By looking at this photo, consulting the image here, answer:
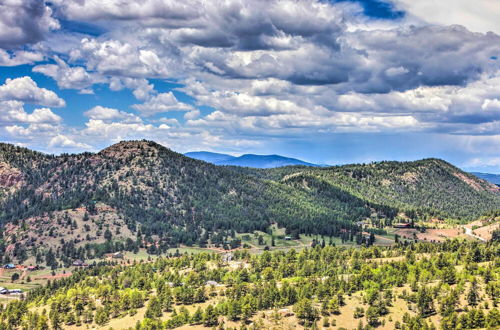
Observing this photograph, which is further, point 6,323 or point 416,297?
point 6,323

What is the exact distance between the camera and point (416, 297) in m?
182

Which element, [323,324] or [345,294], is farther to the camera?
[345,294]

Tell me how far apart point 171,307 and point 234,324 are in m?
32.5

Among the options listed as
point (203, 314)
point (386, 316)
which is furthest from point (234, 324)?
point (386, 316)

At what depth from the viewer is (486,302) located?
570 ft

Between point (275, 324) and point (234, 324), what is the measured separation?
1522 cm

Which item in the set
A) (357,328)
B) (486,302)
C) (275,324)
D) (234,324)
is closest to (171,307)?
(234,324)

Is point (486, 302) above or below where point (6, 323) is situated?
above

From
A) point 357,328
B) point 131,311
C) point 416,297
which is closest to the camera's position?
point 357,328

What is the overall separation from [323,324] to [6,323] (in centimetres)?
12555

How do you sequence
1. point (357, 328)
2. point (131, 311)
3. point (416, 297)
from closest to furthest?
point (357, 328) → point (416, 297) → point (131, 311)

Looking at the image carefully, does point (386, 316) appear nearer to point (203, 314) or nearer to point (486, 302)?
point (486, 302)

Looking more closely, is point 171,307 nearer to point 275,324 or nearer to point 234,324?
point 234,324

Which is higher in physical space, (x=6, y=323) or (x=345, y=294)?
(x=345, y=294)
